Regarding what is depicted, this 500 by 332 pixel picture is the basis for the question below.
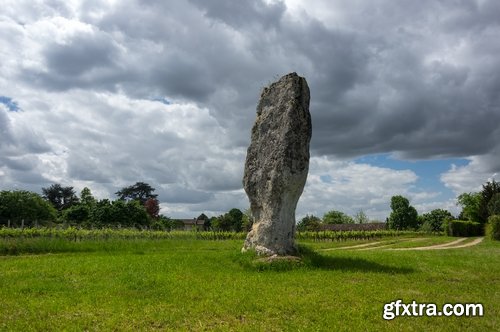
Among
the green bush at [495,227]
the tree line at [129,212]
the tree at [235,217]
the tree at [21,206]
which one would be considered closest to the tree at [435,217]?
the tree line at [129,212]

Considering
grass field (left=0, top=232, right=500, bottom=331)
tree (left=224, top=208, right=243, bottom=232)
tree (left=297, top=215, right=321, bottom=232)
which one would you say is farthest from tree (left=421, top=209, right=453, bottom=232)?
grass field (left=0, top=232, right=500, bottom=331)

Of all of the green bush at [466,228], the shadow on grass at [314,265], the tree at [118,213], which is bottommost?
the shadow on grass at [314,265]

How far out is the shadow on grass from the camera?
1541 centimetres

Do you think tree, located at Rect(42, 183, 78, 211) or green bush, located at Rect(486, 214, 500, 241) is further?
tree, located at Rect(42, 183, 78, 211)

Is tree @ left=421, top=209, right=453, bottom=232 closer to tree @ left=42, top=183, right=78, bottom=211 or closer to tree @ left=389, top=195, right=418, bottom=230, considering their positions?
tree @ left=389, top=195, right=418, bottom=230

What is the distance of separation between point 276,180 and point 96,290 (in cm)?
764

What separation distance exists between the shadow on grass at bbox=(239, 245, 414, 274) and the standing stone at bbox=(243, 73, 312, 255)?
731 millimetres

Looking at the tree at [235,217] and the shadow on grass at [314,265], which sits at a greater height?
the tree at [235,217]

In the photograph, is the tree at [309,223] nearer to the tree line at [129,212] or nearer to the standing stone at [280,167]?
the tree line at [129,212]

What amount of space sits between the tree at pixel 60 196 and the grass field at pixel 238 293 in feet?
266

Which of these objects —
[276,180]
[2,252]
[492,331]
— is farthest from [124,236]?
[492,331]

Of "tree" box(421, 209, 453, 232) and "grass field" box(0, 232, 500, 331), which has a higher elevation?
"tree" box(421, 209, 453, 232)

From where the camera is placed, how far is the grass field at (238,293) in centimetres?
896

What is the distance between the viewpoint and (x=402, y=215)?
8425 centimetres
